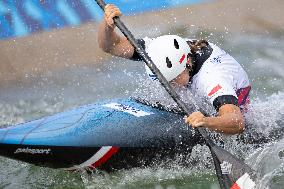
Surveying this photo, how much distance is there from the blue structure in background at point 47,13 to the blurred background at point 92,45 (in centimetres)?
1

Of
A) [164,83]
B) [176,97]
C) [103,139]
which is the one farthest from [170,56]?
[103,139]

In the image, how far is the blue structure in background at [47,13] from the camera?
9.34 meters

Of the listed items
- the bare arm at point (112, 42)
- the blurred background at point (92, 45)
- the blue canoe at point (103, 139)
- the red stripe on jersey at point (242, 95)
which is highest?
the blurred background at point (92, 45)

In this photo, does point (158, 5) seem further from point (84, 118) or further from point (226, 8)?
point (84, 118)

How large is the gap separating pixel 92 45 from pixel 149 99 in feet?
11.7

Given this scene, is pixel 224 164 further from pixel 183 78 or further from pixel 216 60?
pixel 216 60

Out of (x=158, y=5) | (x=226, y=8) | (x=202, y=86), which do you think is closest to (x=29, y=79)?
(x=158, y=5)

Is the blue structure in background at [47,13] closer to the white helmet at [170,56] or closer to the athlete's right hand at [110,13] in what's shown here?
the athlete's right hand at [110,13]

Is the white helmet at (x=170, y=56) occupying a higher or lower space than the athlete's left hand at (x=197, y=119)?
higher

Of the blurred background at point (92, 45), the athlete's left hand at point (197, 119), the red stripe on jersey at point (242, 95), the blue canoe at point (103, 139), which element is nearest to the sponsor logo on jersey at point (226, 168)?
the athlete's left hand at point (197, 119)

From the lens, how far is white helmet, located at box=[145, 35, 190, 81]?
5609 millimetres

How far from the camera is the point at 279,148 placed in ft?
20.4

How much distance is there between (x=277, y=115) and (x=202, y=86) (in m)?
1.04

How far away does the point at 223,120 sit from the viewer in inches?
209
